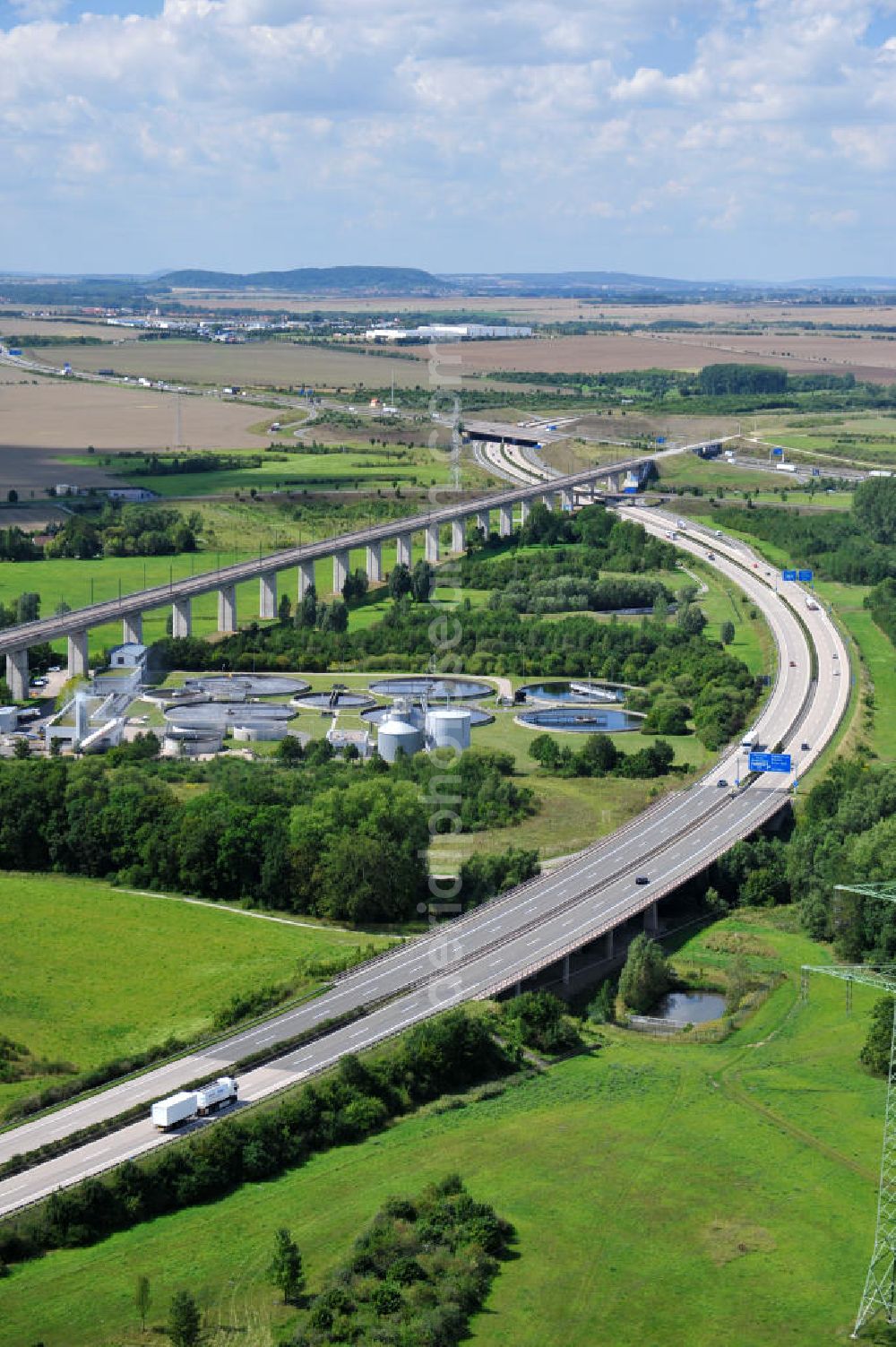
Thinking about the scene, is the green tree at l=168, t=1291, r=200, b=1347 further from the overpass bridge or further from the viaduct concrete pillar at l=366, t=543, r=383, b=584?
the viaduct concrete pillar at l=366, t=543, r=383, b=584

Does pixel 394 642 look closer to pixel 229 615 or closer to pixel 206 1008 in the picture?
pixel 229 615

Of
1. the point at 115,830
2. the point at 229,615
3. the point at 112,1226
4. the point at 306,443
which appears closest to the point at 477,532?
the point at 229,615

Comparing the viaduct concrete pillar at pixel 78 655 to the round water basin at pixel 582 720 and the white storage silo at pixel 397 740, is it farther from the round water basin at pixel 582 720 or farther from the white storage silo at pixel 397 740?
the round water basin at pixel 582 720

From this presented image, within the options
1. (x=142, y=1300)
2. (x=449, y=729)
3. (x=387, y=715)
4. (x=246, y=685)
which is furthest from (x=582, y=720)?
(x=142, y=1300)

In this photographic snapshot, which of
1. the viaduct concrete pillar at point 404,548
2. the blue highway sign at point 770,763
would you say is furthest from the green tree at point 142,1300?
the viaduct concrete pillar at point 404,548

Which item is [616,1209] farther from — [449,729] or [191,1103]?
[449,729]

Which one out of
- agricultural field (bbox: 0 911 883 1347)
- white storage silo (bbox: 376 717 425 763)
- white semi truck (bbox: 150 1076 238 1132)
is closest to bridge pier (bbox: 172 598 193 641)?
white storage silo (bbox: 376 717 425 763)
